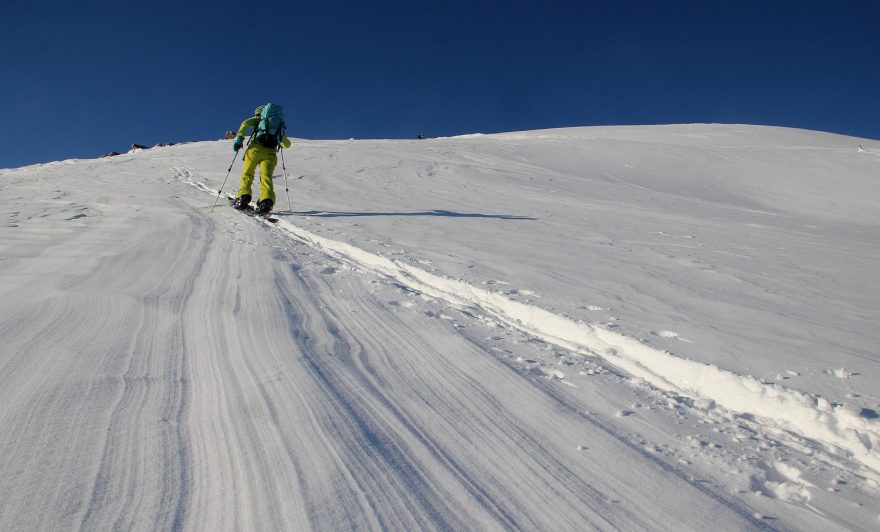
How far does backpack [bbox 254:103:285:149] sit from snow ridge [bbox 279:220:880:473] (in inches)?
214

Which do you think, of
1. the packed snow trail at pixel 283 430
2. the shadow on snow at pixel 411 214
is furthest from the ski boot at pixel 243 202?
the packed snow trail at pixel 283 430

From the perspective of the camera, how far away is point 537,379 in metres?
2.56

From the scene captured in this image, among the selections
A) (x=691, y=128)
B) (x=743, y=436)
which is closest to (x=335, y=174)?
(x=743, y=436)

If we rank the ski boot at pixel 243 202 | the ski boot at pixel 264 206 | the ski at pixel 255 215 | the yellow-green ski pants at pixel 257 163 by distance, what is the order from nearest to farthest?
the ski at pixel 255 215 < the ski boot at pixel 264 206 < the ski boot at pixel 243 202 < the yellow-green ski pants at pixel 257 163

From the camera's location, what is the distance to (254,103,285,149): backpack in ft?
27.1

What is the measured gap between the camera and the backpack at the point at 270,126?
827 cm

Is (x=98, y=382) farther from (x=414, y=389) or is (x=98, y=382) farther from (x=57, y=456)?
(x=414, y=389)

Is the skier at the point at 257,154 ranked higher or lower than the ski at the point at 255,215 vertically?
higher

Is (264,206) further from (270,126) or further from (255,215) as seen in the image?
(270,126)

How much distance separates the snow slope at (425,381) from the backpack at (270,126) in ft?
8.28

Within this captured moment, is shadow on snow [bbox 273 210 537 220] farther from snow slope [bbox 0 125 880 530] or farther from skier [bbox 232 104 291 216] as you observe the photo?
snow slope [bbox 0 125 880 530]

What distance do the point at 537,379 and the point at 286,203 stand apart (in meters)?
7.51

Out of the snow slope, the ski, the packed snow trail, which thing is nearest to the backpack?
the ski

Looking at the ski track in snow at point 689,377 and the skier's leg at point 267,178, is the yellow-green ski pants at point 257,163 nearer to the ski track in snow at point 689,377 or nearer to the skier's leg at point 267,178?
the skier's leg at point 267,178
